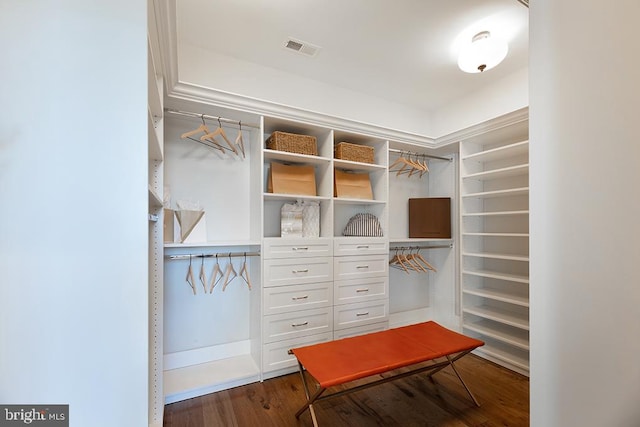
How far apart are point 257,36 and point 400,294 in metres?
3.11

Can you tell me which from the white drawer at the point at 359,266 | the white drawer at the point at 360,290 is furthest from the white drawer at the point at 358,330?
the white drawer at the point at 359,266

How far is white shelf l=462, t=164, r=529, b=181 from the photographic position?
2375 mm

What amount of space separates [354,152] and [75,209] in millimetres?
2293

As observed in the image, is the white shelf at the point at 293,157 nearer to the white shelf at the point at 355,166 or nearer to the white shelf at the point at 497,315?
the white shelf at the point at 355,166

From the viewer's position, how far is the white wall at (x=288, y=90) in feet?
7.04

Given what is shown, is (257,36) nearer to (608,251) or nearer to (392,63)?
(392,63)

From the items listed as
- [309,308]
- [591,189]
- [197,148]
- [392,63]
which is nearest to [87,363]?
[591,189]

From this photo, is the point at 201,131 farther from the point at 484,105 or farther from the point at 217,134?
the point at 484,105

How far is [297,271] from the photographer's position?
2340 mm

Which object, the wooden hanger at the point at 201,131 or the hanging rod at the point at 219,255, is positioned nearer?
the wooden hanger at the point at 201,131

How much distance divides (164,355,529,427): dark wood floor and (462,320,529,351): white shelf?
29cm

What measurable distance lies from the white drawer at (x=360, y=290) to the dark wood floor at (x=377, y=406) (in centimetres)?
73

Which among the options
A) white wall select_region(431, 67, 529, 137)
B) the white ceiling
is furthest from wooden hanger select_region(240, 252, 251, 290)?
white wall select_region(431, 67, 529, 137)

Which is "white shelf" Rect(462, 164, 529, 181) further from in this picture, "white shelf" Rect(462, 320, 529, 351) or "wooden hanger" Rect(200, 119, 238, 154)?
"wooden hanger" Rect(200, 119, 238, 154)
